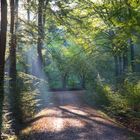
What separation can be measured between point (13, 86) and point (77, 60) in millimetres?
30661

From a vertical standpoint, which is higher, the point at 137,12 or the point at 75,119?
the point at 137,12

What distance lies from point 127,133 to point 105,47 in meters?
26.3

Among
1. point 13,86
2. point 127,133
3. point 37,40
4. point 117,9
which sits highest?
point 117,9

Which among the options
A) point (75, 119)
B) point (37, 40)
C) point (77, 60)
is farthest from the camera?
point (77, 60)

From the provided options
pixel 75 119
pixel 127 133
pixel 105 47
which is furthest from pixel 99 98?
pixel 105 47

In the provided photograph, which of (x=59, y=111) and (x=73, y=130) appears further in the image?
(x=59, y=111)

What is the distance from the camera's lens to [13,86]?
16.5 metres

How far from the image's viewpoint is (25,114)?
17.2 meters

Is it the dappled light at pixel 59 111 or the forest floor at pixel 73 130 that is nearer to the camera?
the forest floor at pixel 73 130

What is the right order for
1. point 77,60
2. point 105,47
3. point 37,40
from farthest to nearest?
point 77,60 < point 105,47 < point 37,40

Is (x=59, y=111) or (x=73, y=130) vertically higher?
(x=59, y=111)

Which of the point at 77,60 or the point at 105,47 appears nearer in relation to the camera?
the point at 105,47

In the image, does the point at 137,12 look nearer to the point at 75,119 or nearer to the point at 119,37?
the point at 119,37

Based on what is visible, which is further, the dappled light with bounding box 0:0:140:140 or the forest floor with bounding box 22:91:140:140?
the dappled light with bounding box 0:0:140:140
